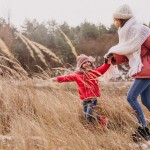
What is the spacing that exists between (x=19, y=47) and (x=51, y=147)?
26.5 m

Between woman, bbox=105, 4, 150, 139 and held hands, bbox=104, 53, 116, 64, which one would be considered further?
held hands, bbox=104, 53, 116, 64

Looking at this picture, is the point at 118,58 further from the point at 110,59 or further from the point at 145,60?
the point at 145,60

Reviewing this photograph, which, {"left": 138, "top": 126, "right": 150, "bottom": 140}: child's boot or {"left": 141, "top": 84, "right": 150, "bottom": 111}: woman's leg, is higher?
{"left": 141, "top": 84, "right": 150, "bottom": 111}: woman's leg

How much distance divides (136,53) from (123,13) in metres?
0.46

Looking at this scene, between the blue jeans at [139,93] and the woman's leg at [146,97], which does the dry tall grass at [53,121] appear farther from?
the woman's leg at [146,97]

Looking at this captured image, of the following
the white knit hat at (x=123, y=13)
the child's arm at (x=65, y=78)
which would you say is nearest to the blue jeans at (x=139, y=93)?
the white knit hat at (x=123, y=13)

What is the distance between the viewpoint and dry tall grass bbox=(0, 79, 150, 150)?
10.6 feet

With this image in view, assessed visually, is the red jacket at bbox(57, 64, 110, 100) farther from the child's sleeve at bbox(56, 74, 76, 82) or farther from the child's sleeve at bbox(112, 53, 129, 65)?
the child's sleeve at bbox(112, 53, 129, 65)

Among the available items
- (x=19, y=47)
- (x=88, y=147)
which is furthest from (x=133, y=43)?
(x=19, y=47)

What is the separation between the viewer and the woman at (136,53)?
3.85 meters

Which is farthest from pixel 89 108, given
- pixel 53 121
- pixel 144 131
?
pixel 144 131

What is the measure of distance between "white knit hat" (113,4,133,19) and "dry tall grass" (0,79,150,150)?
999 millimetres

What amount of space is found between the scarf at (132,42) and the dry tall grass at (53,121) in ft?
1.75

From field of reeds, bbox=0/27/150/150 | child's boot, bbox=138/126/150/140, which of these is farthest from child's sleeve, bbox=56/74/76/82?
child's boot, bbox=138/126/150/140
